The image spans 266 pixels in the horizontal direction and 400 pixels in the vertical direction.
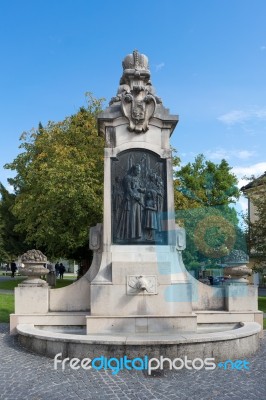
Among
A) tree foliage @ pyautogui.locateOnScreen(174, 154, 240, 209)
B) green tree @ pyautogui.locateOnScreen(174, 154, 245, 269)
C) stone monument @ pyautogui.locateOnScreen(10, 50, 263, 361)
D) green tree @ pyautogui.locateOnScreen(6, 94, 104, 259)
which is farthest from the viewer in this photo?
tree foliage @ pyautogui.locateOnScreen(174, 154, 240, 209)

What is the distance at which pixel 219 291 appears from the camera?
10.2 m

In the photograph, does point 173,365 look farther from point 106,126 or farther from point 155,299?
point 106,126

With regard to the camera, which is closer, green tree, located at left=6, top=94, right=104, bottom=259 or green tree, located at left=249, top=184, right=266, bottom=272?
green tree, located at left=249, top=184, right=266, bottom=272

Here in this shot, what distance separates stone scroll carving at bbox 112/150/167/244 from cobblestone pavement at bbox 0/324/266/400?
3.39 metres

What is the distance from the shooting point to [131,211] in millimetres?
9797

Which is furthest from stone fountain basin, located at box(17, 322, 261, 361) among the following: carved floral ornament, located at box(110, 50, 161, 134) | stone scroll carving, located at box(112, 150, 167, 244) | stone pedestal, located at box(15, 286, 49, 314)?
carved floral ornament, located at box(110, 50, 161, 134)

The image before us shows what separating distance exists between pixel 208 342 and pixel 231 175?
31.2 metres

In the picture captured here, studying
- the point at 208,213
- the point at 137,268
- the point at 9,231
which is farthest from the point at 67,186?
the point at 9,231

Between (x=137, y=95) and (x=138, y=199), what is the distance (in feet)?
8.15

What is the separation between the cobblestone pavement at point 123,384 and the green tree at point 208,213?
1532cm

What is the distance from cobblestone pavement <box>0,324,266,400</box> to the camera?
5.84 meters

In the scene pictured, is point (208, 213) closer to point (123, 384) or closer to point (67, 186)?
point (67, 186)

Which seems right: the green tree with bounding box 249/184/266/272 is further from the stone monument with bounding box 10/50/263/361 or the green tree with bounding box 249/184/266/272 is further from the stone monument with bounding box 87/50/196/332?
the stone monument with bounding box 87/50/196/332

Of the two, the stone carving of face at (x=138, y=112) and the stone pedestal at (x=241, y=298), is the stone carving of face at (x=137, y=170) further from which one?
the stone pedestal at (x=241, y=298)
